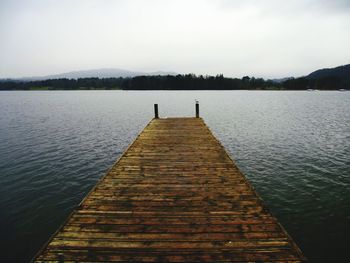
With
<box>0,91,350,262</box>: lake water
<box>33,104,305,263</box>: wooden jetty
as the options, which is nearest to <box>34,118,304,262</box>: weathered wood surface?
<box>33,104,305,263</box>: wooden jetty

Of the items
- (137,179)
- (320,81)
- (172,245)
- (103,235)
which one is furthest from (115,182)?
(320,81)

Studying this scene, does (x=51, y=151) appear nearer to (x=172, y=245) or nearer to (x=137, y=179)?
(x=137, y=179)

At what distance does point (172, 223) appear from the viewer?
19.8ft

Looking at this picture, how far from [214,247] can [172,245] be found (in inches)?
33.0

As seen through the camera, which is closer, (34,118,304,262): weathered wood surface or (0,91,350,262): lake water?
(34,118,304,262): weathered wood surface

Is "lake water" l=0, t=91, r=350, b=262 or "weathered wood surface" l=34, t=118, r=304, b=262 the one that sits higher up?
"weathered wood surface" l=34, t=118, r=304, b=262

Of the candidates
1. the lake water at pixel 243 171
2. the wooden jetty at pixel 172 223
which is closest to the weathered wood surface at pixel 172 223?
the wooden jetty at pixel 172 223

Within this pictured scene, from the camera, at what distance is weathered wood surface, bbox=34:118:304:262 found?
16.1 ft

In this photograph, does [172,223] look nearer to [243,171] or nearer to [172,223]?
[172,223]

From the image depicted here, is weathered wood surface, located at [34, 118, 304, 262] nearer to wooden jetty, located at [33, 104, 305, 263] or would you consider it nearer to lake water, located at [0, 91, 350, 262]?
wooden jetty, located at [33, 104, 305, 263]

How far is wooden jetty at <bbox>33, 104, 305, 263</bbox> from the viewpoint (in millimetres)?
4914

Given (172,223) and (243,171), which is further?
(243,171)

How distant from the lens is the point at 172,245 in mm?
5176

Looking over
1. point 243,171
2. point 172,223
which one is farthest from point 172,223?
point 243,171
